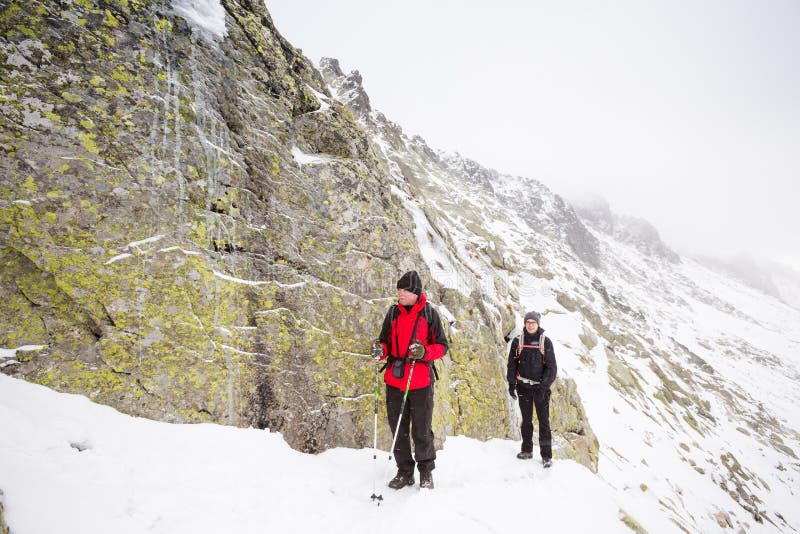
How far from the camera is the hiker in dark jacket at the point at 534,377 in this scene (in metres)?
7.29

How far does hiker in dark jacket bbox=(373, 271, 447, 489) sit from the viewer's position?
5.14 metres

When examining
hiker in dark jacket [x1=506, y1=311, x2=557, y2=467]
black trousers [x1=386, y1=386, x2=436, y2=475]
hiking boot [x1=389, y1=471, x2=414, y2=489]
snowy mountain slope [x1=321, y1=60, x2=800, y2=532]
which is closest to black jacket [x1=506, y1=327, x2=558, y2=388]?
hiker in dark jacket [x1=506, y1=311, x2=557, y2=467]

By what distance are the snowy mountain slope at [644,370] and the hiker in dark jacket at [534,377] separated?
1.83m

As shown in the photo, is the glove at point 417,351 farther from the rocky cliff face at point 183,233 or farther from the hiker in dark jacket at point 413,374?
the rocky cliff face at point 183,233

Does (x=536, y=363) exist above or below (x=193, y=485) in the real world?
above

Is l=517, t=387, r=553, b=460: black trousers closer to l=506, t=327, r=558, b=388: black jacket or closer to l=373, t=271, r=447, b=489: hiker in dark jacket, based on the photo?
l=506, t=327, r=558, b=388: black jacket

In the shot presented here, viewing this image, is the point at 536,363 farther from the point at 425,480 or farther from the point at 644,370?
the point at 644,370

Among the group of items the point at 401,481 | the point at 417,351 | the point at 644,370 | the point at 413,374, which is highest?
the point at 417,351

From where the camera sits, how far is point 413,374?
5223 millimetres

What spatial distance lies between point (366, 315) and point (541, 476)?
16.2 ft

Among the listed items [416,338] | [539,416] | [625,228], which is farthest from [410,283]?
[625,228]

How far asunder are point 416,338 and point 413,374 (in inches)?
21.7

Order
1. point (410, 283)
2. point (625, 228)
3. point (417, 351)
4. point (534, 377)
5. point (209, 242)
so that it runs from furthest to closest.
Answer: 1. point (625, 228)
2. point (534, 377)
3. point (209, 242)
4. point (410, 283)
5. point (417, 351)

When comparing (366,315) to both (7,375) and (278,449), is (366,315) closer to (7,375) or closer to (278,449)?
(278,449)
